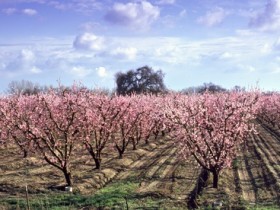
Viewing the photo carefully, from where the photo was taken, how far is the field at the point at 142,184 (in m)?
16.3

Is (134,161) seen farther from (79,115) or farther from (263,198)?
(263,198)

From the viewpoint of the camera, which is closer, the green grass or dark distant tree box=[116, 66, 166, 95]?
the green grass

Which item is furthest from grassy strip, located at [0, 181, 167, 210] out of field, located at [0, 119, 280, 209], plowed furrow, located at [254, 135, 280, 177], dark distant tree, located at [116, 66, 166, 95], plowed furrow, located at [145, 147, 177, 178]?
dark distant tree, located at [116, 66, 166, 95]

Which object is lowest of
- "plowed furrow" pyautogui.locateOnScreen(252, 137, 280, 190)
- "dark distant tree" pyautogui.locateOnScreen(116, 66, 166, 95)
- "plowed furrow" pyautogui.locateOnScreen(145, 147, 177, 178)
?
"plowed furrow" pyautogui.locateOnScreen(252, 137, 280, 190)

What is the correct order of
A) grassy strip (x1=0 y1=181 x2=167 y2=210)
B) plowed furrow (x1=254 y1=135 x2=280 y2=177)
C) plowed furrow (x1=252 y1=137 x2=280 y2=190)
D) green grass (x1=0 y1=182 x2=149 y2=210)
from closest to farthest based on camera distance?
grassy strip (x1=0 y1=181 x2=167 y2=210) → green grass (x1=0 y1=182 x2=149 y2=210) → plowed furrow (x1=252 y1=137 x2=280 y2=190) → plowed furrow (x1=254 y1=135 x2=280 y2=177)

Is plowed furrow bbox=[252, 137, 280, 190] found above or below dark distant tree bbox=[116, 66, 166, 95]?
below

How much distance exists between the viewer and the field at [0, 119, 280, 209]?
53.5 feet

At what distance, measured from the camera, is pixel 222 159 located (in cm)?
1867

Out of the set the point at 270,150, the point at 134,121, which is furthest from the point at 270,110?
the point at 134,121

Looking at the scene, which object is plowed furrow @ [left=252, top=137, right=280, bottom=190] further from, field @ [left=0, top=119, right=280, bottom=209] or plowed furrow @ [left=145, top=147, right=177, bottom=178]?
plowed furrow @ [left=145, top=147, right=177, bottom=178]

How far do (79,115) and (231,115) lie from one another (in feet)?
26.7

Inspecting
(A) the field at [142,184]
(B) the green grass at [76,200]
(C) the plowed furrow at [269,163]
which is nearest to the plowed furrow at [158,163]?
(A) the field at [142,184]

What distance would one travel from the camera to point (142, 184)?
19.8m

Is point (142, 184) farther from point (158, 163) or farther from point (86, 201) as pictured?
point (158, 163)
